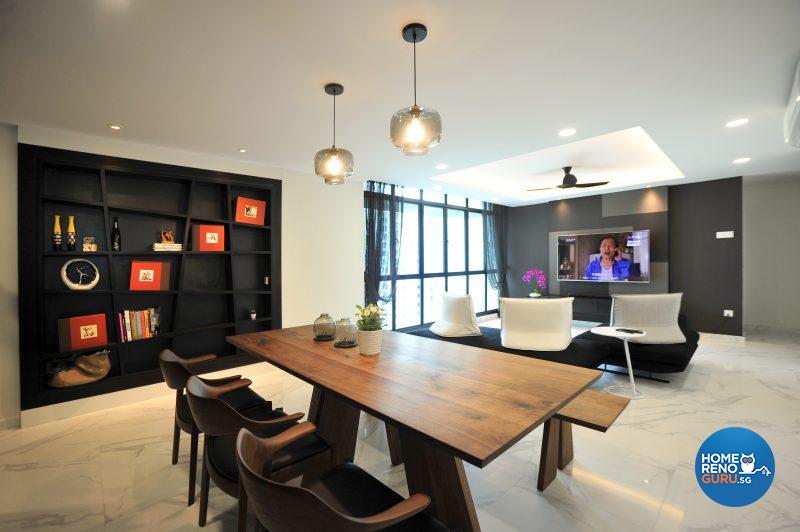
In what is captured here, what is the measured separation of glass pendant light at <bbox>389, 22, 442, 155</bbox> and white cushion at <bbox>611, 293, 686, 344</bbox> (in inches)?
127

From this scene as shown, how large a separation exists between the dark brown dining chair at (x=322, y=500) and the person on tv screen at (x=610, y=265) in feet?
21.0

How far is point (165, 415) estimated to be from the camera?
315 centimetres

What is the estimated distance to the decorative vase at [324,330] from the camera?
2.50m

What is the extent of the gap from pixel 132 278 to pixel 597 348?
15.2ft

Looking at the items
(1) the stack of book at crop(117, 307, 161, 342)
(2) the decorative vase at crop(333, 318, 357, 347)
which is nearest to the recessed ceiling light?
(2) the decorative vase at crop(333, 318, 357, 347)

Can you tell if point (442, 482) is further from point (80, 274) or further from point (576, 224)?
point (576, 224)

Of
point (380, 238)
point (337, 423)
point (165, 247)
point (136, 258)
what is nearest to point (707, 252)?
point (380, 238)

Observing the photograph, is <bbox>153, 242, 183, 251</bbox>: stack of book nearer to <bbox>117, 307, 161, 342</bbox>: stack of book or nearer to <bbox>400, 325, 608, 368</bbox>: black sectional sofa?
<bbox>117, 307, 161, 342</bbox>: stack of book

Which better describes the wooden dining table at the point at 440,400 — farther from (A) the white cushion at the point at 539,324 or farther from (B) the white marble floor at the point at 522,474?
(A) the white cushion at the point at 539,324

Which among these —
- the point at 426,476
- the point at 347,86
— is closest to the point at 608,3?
the point at 347,86

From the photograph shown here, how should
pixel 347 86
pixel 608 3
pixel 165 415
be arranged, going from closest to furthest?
pixel 608 3, pixel 347 86, pixel 165 415

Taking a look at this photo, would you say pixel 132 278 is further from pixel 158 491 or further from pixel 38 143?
pixel 158 491

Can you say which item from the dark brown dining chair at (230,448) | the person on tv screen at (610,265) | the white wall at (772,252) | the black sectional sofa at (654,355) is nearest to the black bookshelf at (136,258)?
the dark brown dining chair at (230,448)

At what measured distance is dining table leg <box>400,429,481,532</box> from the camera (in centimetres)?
144
